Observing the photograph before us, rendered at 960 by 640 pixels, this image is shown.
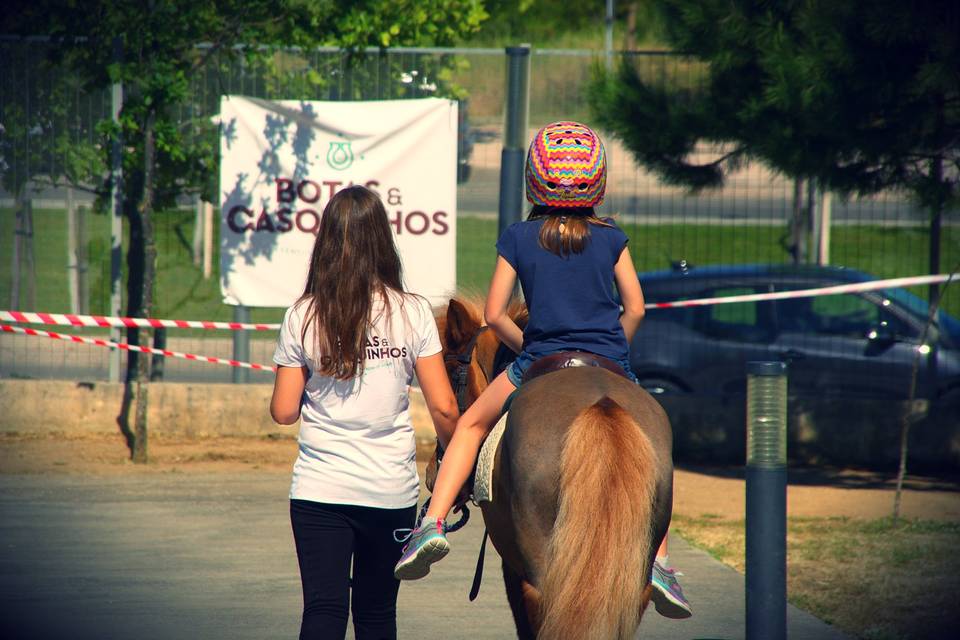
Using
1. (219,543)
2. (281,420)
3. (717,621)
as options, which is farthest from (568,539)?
(219,543)

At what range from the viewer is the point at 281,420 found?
4.33 metres

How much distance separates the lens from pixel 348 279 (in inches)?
165

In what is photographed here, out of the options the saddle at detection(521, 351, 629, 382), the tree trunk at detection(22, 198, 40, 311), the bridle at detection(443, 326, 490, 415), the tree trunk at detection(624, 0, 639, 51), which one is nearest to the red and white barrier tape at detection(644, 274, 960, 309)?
the bridle at detection(443, 326, 490, 415)

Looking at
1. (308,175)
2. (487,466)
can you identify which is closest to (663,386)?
(308,175)

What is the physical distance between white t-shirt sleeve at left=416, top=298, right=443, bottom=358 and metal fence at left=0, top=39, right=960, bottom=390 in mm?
Result: 6478

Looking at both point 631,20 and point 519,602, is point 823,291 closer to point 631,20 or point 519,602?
point 519,602

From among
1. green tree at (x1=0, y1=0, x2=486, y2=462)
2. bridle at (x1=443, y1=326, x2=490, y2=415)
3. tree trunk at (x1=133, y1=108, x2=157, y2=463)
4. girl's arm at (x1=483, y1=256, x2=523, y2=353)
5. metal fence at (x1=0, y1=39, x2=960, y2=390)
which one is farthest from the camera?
metal fence at (x1=0, y1=39, x2=960, y2=390)

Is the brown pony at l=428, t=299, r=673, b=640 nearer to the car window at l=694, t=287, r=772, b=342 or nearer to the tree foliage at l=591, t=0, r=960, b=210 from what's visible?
the tree foliage at l=591, t=0, r=960, b=210

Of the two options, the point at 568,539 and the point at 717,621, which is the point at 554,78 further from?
the point at 568,539

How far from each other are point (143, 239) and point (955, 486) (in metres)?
6.92

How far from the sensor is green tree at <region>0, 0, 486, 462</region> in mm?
9648

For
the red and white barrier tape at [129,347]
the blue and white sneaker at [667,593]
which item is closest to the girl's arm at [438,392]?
the blue and white sneaker at [667,593]

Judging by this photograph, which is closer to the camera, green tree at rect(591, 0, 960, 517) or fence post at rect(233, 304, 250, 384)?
green tree at rect(591, 0, 960, 517)

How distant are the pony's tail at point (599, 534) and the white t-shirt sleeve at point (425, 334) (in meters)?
0.76
